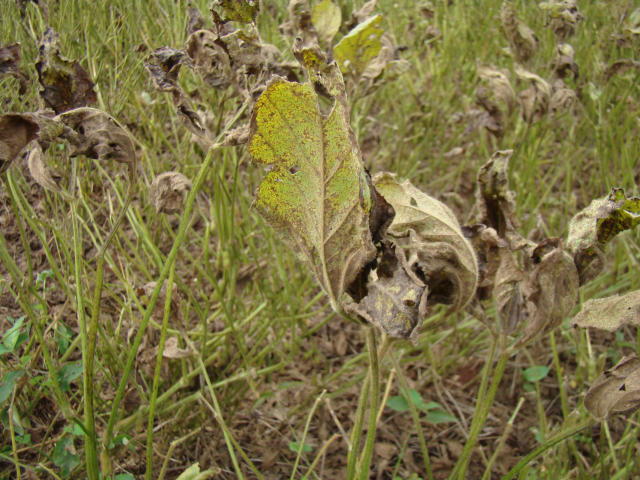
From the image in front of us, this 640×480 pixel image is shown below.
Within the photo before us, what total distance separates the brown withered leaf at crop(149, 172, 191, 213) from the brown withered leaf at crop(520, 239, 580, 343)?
1.79 feet

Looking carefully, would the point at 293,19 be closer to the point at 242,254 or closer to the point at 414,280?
the point at 242,254

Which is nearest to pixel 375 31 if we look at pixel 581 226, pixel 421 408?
pixel 581 226

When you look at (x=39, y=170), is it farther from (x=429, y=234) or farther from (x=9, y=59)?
(x=429, y=234)

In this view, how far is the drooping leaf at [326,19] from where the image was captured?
43.4 inches

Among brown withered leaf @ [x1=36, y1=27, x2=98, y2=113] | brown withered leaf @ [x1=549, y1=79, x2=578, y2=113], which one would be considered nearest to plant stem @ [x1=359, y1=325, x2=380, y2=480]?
brown withered leaf @ [x1=36, y1=27, x2=98, y2=113]

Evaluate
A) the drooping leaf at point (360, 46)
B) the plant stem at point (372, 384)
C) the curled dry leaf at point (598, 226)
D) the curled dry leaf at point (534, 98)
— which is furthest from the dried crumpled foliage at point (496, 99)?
the plant stem at point (372, 384)

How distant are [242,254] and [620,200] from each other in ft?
3.29

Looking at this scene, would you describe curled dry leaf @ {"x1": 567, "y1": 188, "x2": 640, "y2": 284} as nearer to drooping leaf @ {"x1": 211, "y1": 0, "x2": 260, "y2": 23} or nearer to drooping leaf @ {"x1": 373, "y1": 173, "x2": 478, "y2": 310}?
drooping leaf @ {"x1": 373, "y1": 173, "x2": 478, "y2": 310}

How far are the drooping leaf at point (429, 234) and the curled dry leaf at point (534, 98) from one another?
893 millimetres

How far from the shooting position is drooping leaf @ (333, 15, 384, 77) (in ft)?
3.07

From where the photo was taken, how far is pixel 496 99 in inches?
57.9

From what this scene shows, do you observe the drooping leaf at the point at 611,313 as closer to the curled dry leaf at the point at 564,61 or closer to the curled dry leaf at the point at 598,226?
the curled dry leaf at the point at 598,226

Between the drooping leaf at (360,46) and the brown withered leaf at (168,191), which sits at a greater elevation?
the drooping leaf at (360,46)

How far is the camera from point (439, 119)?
2305 mm
